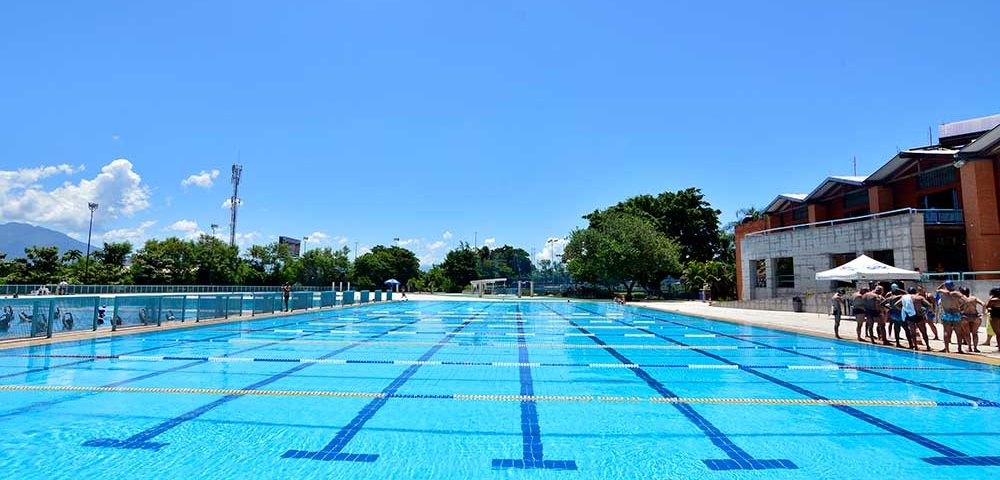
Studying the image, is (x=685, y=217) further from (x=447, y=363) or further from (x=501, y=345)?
(x=447, y=363)

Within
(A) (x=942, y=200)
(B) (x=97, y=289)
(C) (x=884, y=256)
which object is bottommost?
(B) (x=97, y=289)

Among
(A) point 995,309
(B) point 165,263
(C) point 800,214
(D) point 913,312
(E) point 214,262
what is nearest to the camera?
(A) point 995,309

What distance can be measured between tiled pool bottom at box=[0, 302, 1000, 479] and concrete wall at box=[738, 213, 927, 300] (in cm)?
1218

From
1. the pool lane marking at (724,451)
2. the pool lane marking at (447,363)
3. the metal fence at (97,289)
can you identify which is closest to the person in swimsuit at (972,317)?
the pool lane marking at (447,363)

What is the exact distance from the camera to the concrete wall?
1948cm

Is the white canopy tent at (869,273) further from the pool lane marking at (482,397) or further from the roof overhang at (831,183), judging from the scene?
the roof overhang at (831,183)

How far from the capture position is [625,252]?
1486 inches

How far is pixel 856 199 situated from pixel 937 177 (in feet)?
14.8

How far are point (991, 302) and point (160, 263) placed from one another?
55.2 meters

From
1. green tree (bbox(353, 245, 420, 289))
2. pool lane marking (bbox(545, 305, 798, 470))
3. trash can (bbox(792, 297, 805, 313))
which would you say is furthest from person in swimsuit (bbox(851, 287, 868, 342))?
green tree (bbox(353, 245, 420, 289))

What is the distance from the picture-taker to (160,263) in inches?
1839

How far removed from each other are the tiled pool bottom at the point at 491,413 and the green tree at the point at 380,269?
185 feet

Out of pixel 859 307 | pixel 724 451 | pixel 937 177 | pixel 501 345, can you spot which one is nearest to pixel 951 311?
pixel 859 307

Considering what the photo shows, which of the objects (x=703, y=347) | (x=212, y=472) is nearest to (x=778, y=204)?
(x=703, y=347)
